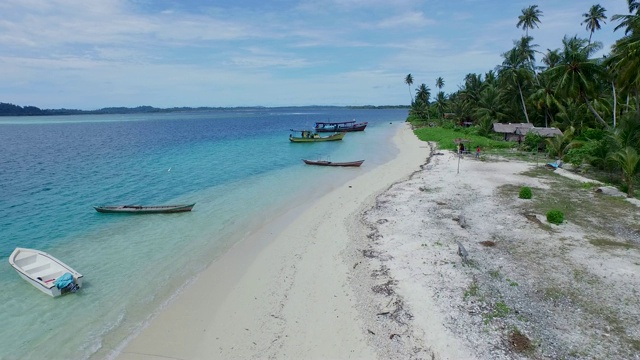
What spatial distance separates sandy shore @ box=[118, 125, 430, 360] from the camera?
10.3m

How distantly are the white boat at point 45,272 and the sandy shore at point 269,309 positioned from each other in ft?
14.1

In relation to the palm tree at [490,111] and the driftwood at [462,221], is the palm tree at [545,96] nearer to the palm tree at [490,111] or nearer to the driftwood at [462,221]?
the palm tree at [490,111]

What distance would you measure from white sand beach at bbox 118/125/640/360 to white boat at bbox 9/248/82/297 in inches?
171

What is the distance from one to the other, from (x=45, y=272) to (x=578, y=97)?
45452 millimetres

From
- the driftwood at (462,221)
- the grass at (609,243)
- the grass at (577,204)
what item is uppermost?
the grass at (577,204)

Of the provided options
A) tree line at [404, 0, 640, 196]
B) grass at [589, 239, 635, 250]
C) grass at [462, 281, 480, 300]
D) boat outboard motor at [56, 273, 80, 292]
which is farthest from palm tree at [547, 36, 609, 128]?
boat outboard motor at [56, 273, 80, 292]

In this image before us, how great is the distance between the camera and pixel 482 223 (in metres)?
18.5

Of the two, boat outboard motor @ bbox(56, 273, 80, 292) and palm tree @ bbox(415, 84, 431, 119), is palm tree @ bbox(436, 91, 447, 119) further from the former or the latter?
boat outboard motor @ bbox(56, 273, 80, 292)

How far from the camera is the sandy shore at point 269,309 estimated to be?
10.3m

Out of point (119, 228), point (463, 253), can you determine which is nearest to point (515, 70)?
point (463, 253)

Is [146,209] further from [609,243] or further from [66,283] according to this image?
[609,243]

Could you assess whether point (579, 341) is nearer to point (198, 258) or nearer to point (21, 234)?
point (198, 258)

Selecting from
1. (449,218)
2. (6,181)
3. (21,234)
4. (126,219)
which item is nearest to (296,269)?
(449,218)

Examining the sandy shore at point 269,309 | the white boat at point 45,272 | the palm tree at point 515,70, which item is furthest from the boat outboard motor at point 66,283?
the palm tree at point 515,70
